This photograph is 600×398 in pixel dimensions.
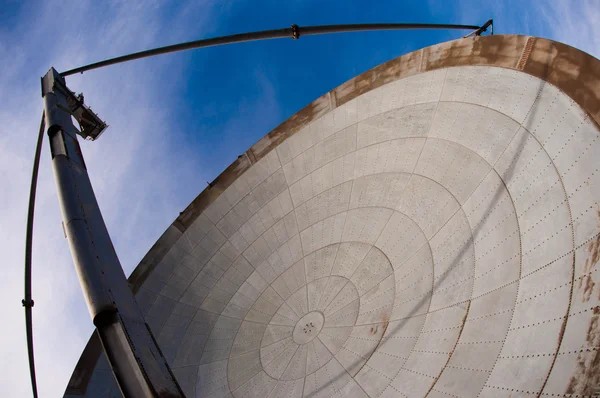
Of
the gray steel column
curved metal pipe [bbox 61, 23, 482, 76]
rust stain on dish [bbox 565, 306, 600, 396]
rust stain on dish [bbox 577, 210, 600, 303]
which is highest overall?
curved metal pipe [bbox 61, 23, 482, 76]

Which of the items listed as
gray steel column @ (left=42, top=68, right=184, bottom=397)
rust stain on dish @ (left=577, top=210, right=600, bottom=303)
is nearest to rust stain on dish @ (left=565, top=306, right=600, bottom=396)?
rust stain on dish @ (left=577, top=210, right=600, bottom=303)

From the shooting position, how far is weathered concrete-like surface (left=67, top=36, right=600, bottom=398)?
7941mm

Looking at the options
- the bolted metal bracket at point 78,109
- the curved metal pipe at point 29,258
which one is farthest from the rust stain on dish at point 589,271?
the curved metal pipe at point 29,258

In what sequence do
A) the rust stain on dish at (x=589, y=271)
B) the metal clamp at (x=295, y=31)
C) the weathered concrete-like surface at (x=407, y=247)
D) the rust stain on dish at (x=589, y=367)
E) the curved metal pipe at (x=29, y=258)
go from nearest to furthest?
the rust stain on dish at (x=589, y=367), the rust stain on dish at (x=589, y=271), the weathered concrete-like surface at (x=407, y=247), the metal clamp at (x=295, y=31), the curved metal pipe at (x=29, y=258)

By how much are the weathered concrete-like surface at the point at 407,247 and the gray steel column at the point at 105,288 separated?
6.34m

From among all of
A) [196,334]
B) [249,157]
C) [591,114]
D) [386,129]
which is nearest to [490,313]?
[591,114]

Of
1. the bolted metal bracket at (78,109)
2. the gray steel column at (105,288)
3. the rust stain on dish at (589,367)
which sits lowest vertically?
the rust stain on dish at (589,367)

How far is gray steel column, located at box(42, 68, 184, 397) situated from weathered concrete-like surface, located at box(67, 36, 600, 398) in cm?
634

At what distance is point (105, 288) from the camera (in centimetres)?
611

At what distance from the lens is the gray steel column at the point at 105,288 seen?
502 cm

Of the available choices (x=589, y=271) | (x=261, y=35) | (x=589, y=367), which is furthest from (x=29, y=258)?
(x=589, y=271)

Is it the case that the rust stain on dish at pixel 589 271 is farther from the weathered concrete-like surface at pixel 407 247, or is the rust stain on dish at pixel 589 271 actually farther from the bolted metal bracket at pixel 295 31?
the bolted metal bracket at pixel 295 31

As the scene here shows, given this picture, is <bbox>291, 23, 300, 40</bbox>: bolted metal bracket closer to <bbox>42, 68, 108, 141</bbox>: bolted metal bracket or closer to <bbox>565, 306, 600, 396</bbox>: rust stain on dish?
<bbox>42, 68, 108, 141</bbox>: bolted metal bracket

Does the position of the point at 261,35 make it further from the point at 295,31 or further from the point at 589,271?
the point at 589,271
